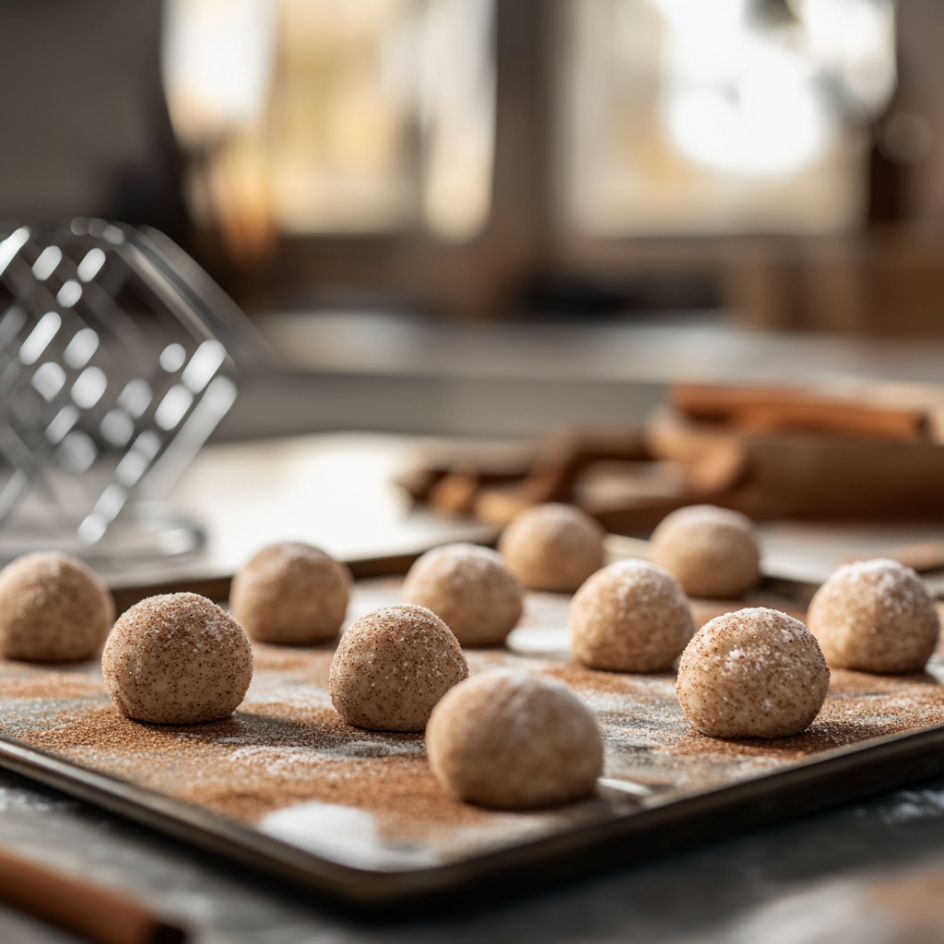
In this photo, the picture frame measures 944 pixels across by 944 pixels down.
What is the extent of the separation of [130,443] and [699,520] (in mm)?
631

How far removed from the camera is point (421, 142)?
515 centimetres

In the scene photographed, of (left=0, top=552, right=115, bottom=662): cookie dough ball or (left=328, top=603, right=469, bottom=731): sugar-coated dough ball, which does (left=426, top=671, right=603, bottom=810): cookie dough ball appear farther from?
(left=0, top=552, right=115, bottom=662): cookie dough ball

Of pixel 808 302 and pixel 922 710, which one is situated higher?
pixel 808 302

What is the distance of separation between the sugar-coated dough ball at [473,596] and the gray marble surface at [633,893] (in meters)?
0.44

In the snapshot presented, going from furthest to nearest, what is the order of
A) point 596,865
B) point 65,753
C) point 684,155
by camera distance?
point 684,155
point 65,753
point 596,865

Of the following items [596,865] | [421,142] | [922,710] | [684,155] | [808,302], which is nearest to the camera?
[596,865]

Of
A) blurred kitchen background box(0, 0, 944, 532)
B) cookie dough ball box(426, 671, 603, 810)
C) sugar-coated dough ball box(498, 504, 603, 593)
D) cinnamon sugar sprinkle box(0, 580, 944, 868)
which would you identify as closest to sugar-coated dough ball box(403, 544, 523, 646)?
cinnamon sugar sprinkle box(0, 580, 944, 868)

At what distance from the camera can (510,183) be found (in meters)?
4.92

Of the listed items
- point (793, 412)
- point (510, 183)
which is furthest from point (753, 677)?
point (510, 183)

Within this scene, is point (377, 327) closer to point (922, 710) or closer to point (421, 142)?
point (421, 142)

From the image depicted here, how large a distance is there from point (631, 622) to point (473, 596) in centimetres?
15

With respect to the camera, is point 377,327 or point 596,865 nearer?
point 596,865

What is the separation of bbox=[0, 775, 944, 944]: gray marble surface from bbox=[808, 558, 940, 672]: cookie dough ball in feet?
1.03

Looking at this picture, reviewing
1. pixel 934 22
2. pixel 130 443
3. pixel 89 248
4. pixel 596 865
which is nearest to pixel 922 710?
pixel 596 865
